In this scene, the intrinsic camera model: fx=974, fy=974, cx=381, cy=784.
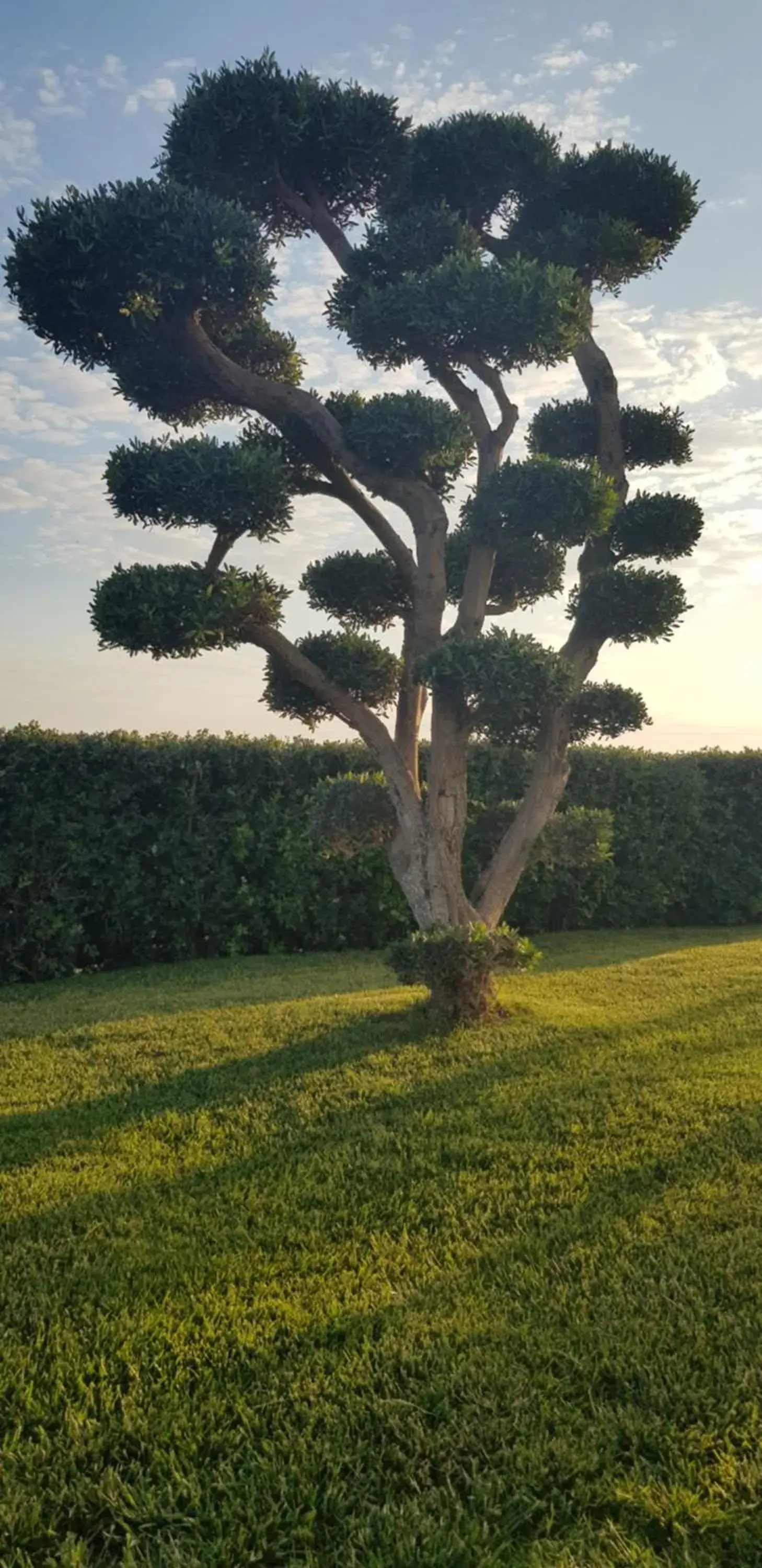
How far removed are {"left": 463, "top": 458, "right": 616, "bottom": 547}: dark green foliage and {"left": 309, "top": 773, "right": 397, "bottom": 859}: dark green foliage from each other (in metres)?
2.26

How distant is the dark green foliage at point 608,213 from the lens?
25.3 ft

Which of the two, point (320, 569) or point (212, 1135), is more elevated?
point (320, 569)

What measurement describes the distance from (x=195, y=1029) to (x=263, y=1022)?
526mm

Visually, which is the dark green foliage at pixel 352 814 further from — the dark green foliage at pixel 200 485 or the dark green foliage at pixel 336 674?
the dark green foliage at pixel 200 485

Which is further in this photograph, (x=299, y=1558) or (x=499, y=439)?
(x=499, y=439)

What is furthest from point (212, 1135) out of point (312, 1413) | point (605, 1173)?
point (312, 1413)

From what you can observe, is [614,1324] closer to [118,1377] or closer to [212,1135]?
[118,1377]

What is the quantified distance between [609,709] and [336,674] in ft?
7.55

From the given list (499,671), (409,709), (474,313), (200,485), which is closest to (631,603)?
(499,671)

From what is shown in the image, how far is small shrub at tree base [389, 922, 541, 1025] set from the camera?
6.98m

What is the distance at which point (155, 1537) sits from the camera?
225cm

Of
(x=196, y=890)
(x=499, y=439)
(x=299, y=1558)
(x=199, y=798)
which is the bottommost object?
(x=299, y=1558)

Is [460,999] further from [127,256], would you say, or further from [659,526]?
[127,256]

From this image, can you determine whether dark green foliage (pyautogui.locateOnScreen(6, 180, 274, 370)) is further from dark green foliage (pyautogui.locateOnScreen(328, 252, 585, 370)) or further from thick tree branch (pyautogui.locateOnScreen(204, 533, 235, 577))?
thick tree branch (pyautogui.locateOnScreen(204, 533, 235, 577))
